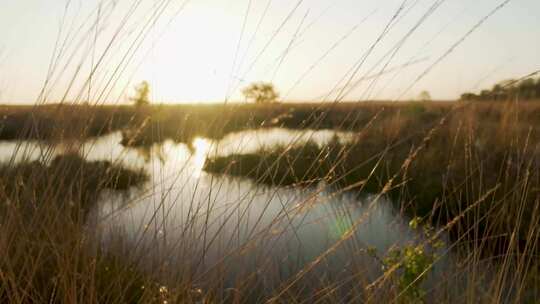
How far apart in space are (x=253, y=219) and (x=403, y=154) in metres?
3.86

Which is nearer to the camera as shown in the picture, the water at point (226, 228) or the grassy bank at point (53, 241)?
the grassy bank at point (53, 241)

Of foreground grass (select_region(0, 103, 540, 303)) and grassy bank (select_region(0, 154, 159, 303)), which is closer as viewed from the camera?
grassy bank (select_region(0, 154, 159, 303))

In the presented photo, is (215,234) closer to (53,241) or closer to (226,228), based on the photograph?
(53,241)

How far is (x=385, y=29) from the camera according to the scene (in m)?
1.62

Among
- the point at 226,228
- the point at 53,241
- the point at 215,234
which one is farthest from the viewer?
the point at 226,228

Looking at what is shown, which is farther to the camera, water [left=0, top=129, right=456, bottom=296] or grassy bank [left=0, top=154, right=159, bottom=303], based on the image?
water [left=0, top=129, right=456, bottom=296]

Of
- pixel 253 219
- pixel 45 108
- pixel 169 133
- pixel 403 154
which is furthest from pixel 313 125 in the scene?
pixel 169 133

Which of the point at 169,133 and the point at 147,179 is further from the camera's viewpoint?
the point at 169,133

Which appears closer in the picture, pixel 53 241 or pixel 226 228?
pixel 53 241

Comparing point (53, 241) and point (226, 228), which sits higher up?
point (53, 241)

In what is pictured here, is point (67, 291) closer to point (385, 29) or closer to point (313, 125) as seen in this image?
point (313, 125)

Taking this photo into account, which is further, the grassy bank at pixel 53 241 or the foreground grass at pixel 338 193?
the foreground grass at pixel 338 193

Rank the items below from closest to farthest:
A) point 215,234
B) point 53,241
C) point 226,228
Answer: point 53,241 → point 215,234 → point 226,228

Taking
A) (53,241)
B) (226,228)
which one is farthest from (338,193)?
(226,228)
